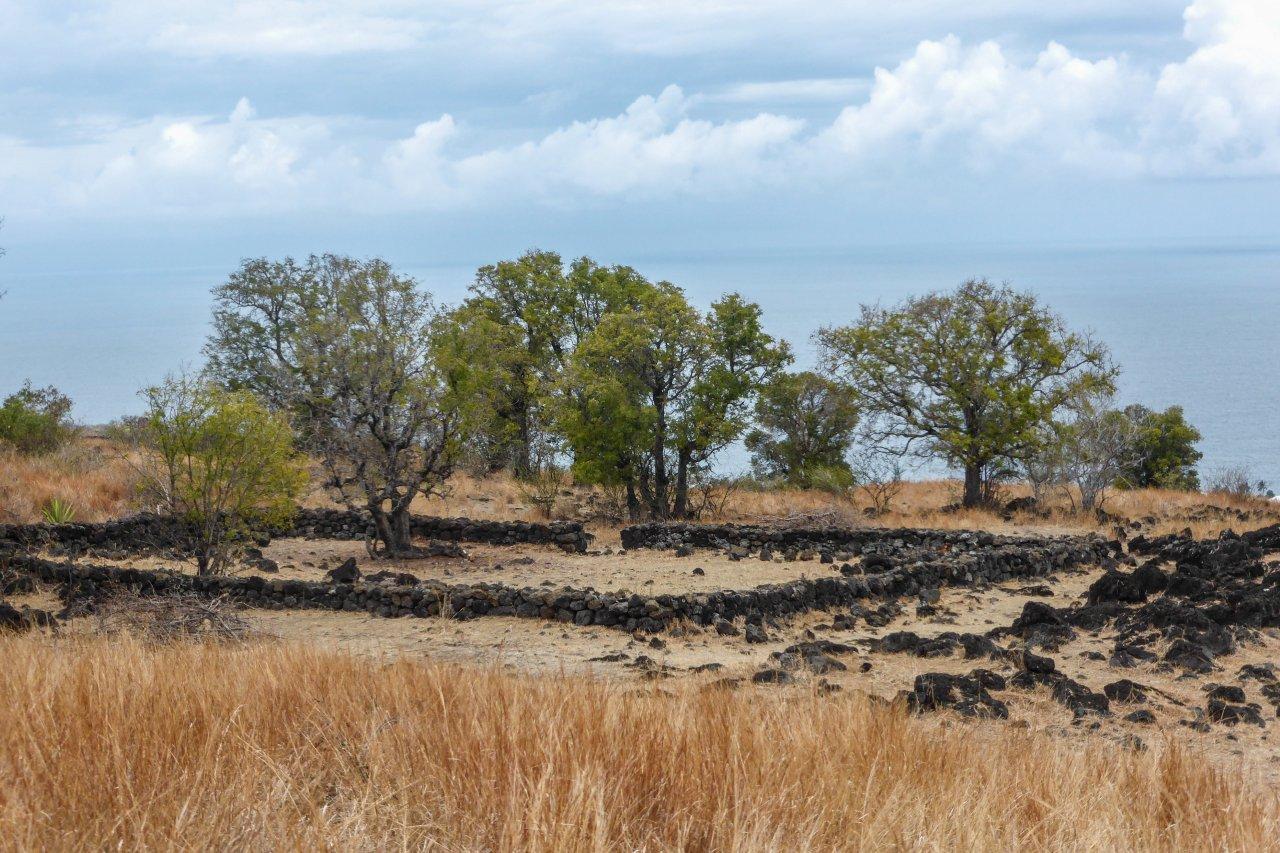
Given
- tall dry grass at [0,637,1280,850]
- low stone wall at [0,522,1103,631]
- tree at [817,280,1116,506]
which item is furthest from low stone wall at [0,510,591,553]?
tall dry grass at [0,637,1280,850]

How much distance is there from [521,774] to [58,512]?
1820 cm

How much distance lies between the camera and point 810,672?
363 inches

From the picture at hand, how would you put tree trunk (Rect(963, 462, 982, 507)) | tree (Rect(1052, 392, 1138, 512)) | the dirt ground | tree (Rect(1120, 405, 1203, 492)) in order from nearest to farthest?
1. the dirt ground
2. tree (Rect(1052, 392, 1138, 512))
3. tree trunk (Rect(963, 462, 982, 507))
4. tree (Rect(1120, 405, 1203, 492))

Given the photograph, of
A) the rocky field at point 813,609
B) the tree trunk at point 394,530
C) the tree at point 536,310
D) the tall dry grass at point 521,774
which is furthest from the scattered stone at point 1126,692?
the tree at point 536,310

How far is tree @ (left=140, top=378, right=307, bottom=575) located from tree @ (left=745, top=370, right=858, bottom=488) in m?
14.8

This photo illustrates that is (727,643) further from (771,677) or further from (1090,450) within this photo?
(1090,450)

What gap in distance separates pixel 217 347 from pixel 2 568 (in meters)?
21.6

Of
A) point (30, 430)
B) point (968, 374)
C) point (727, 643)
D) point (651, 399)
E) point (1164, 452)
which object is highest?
point (968, 374)

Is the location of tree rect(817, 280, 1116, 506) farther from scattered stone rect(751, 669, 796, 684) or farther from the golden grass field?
scattered stone rect(751, 669, 796, 684)

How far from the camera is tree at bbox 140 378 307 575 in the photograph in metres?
14.4

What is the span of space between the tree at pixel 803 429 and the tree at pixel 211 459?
48.5ft

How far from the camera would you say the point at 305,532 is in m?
21.2

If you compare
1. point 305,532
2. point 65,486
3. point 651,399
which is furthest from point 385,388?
point 65,486

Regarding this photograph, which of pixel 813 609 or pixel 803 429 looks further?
pixel 803 429
